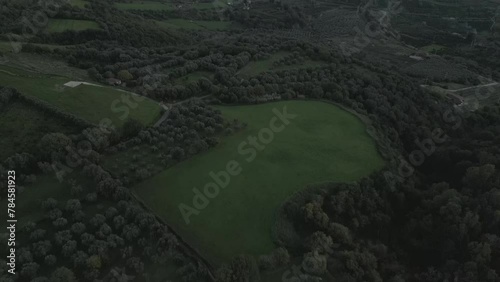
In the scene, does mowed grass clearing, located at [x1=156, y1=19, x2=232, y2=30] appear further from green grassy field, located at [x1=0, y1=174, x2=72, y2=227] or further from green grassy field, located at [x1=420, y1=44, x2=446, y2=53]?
green grassy field, located at [x1=0, y1=174, x2=72, y2=227]

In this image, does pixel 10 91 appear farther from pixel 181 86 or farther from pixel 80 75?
pixel 181 86

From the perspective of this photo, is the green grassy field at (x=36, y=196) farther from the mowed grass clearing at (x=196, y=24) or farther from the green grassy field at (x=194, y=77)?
the mowed grass clearing at (x=196, y=24)

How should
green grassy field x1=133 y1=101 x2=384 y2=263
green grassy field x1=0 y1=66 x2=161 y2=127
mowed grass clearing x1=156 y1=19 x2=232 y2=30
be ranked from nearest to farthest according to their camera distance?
green grassy field x1=133 y1=101 x2=384 y2=263 → green grassy field x1=0 y1=66 x2=161 y2=127 → mowed grass clearing x1=156 y1=19 x2=232 y2=30

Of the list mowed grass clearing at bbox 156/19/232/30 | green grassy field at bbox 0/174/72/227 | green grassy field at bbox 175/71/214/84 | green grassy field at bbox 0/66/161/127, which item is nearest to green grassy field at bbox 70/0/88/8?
mowed grass clearing at bbox 156/19/232/30

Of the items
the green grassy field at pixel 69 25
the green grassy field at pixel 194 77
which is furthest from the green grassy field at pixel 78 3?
the green grassy field at pixel 194 77

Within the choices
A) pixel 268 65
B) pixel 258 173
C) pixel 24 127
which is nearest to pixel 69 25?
pixel 268 65

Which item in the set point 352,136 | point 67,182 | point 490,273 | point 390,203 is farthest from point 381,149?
point 67,182

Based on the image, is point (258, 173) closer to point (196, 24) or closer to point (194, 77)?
point (194, 77)
